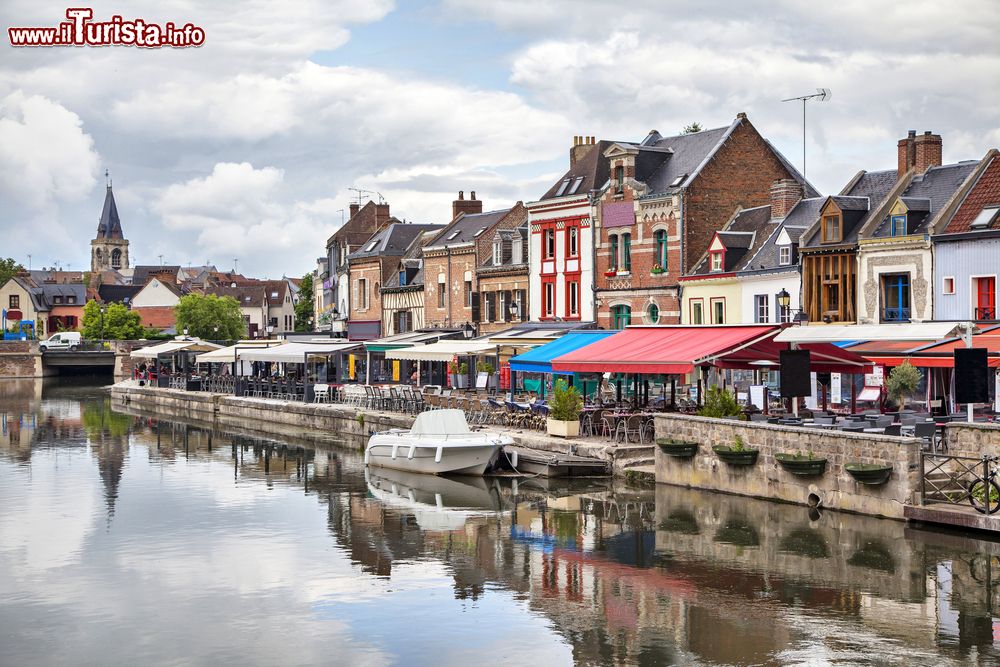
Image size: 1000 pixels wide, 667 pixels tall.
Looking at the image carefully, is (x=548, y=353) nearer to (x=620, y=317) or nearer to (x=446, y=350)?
(x=446, y=350)

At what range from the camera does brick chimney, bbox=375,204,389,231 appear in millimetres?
75000

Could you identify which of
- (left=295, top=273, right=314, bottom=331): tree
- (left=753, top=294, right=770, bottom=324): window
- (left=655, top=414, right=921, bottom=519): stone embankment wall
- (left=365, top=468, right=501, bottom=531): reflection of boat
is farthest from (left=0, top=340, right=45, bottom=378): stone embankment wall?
(left=655, top=414, right=921, bottom=519): stone embankment wall

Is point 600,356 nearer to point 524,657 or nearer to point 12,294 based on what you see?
point 524,657

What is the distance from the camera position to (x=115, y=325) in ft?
368

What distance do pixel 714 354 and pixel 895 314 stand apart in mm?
12317

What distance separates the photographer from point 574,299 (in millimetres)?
48531

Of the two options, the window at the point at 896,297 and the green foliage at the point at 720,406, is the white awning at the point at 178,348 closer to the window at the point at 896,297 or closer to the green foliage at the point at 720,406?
the window at the point at 896,297

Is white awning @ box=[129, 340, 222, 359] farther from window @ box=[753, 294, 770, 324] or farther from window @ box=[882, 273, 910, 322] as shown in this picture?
window @ box=[882, 273, 910, 322]

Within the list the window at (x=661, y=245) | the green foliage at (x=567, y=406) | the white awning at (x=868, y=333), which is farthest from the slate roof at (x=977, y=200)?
the window at (x=661, y=245)

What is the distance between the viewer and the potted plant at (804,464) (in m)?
22.2

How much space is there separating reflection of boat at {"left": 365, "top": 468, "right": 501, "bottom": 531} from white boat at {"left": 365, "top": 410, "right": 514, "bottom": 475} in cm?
28

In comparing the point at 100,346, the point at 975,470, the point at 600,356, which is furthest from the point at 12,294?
the point at 975,470

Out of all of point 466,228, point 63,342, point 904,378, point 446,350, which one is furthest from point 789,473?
point 63,342

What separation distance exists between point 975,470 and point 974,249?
14.3 meters
